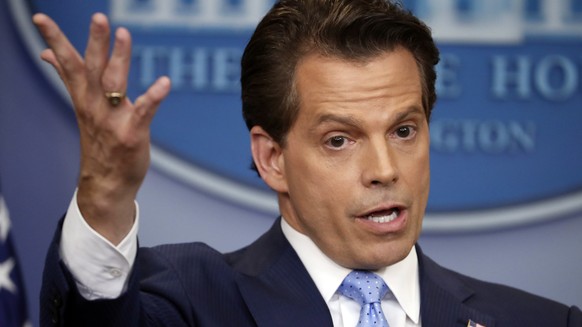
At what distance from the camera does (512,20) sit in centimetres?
413

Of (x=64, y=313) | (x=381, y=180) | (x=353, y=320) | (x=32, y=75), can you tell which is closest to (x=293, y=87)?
(x=381, y=180)

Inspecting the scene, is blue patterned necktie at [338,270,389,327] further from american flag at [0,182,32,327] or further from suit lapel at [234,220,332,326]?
american flag at [0,182,32,327]

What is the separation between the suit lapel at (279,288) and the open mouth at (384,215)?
0.23 meters

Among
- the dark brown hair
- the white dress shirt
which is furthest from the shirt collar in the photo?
the dark brown hair

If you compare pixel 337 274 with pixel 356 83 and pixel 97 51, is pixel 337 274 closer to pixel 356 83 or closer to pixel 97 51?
pixel 356 83

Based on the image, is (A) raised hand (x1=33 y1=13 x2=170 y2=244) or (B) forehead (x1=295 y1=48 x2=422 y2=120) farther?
(B) forehead (x1=295 y1=48 x2=422 y2=120)

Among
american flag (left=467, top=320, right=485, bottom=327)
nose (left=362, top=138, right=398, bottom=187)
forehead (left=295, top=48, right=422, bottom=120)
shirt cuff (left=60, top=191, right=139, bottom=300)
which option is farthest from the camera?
american flag (left=467, top=320, right=485, bottom=327)

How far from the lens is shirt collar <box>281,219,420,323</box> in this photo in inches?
112

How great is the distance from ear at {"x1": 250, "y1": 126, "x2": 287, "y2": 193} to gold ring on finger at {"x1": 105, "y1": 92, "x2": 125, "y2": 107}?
85cm

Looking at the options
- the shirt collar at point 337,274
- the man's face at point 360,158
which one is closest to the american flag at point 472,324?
the shirt collar at point 337,274

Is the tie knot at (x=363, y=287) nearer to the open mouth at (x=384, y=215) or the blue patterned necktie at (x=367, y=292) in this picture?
the blue patterned necktie at (x=367, y=292)

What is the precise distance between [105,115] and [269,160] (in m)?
0.88

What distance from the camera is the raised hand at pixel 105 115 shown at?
2.10 metres

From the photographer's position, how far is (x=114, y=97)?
2146 millimetres
